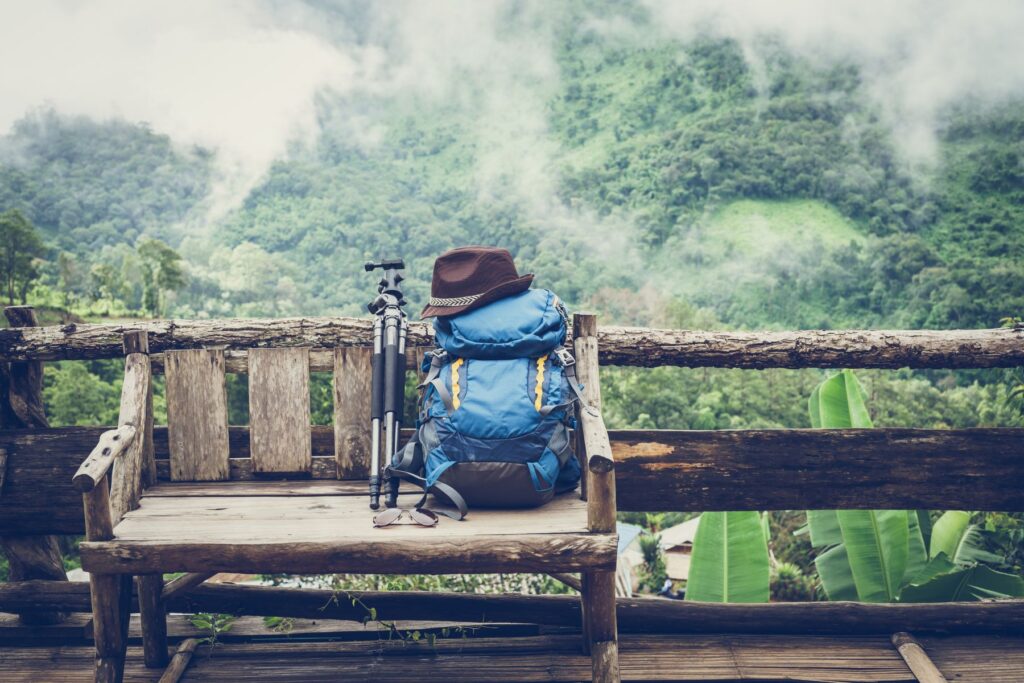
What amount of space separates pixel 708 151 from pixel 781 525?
41.9 m

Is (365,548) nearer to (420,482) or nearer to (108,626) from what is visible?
(420,482)

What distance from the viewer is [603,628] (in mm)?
2701

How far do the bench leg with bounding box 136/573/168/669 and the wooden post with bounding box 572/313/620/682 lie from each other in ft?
5.42

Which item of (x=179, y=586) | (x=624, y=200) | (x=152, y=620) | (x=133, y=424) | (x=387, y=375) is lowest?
(x=152, y=620)

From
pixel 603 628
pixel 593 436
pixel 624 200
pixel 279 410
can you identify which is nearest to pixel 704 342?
pixel 593 436

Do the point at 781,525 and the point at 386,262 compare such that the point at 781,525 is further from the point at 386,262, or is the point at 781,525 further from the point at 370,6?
the point at 370,6

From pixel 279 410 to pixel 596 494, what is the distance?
136cm

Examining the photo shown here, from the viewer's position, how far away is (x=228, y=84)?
64625 millimetres

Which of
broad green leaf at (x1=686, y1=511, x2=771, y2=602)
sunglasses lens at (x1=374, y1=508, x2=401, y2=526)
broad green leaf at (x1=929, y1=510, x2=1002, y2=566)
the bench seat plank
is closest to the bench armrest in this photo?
the bench seat plank

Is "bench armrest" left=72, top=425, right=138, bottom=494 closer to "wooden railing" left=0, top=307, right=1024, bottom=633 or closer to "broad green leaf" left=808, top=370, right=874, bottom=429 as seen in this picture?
"wooden railing" left=0, top=307, right=1024, bottom=633

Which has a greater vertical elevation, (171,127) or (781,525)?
(171,127)

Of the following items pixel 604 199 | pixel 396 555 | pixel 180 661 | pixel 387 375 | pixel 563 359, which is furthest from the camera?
pixel 604 199

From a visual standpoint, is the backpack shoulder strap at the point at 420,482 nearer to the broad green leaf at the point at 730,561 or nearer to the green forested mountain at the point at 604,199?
the broad green leaf at the point at 730,561

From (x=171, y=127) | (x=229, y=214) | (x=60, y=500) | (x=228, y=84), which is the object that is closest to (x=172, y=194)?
(x=229, y=214)
